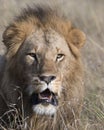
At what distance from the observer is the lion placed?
5062mm

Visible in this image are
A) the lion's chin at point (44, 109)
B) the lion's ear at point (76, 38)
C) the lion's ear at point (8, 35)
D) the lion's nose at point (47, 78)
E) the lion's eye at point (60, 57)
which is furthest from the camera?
the lion's ear at point (76, 38)

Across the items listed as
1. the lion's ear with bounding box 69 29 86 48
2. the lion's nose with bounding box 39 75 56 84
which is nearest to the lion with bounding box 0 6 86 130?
the lion's ear with bounding box 69 29 86 48

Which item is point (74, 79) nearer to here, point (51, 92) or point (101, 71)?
point (51, 92)

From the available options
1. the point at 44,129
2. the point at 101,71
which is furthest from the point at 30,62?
the point at 101,71

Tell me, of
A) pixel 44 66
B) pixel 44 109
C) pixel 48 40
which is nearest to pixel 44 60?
pixel 44 66

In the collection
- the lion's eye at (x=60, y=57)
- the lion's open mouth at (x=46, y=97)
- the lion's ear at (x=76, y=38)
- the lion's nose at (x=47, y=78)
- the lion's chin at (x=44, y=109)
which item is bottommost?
the lion's chin at (x=44, y=109)

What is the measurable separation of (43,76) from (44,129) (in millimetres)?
706

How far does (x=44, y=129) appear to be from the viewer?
5.36m

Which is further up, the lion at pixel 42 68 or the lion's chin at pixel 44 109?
the lion at pixel 42 68

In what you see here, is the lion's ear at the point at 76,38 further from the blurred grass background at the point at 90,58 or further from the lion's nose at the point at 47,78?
the lion's nose at the point at 47,78

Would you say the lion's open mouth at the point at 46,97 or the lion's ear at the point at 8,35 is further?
the lion's ear at the point at 8,35

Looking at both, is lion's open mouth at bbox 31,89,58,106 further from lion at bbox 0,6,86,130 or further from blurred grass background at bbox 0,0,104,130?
blurred grass background at bbox 0,0,104,130

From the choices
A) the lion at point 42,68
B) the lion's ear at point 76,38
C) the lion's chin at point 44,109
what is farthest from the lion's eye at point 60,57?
the lion's chin at point 44,109

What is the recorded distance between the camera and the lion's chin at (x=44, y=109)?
500cm
